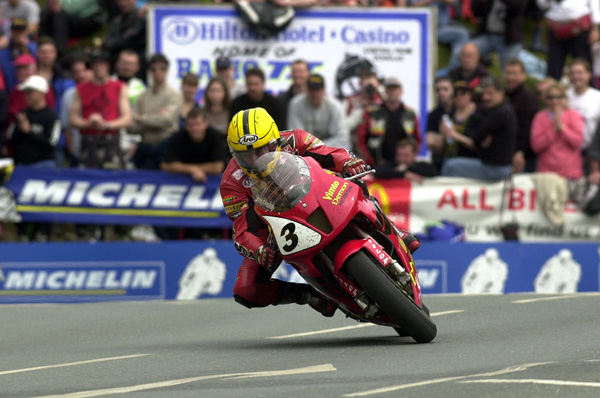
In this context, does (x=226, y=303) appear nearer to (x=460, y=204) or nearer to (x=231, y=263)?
(x=231, y=263)

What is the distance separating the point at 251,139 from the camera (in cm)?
719

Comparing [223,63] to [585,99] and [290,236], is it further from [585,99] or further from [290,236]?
[290,236]

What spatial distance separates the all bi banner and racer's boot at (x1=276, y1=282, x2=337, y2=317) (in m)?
4.56

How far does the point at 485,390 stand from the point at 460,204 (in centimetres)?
845

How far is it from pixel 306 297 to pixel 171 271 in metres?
4.90

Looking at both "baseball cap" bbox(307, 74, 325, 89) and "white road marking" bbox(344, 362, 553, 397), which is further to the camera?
"baseball cap" bbox(307, 74, 325, 89)

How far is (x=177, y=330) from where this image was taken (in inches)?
359

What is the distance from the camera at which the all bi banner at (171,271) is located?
12703 millimetres

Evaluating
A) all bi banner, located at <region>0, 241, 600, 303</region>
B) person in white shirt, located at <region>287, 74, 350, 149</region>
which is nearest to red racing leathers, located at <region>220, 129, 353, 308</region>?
all bi banner, located at <region>0, 241, 600, 303</region>

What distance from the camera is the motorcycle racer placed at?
23.7 ft

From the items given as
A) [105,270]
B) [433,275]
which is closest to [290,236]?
[433,275]

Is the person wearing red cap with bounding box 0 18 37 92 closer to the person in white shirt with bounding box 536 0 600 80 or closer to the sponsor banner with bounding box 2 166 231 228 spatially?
the sponsor banner with bounding box 2 166 231 228

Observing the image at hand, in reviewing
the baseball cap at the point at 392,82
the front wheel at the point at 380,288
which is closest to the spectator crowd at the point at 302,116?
the baseball cap at the point at 392,82

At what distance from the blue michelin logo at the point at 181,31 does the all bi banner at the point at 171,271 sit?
3.21 m
